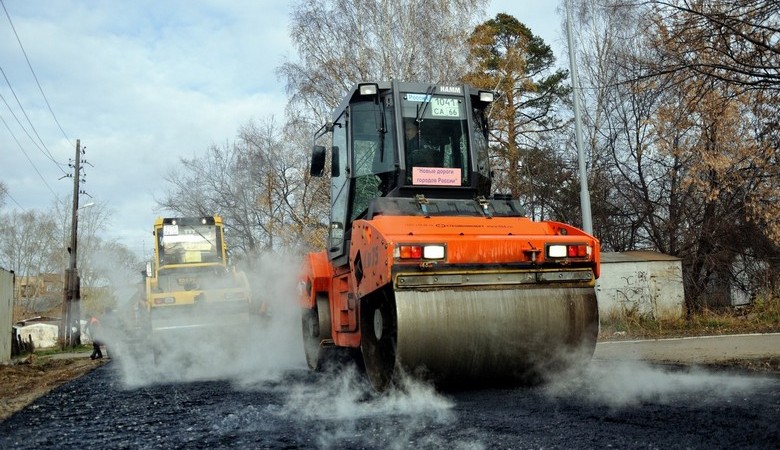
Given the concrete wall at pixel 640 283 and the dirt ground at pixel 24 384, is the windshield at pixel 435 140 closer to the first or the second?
the dirt ground at pixel 24 384

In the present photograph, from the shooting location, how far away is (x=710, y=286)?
67.4 feet

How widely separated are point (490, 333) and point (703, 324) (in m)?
10.7

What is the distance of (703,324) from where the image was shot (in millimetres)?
14695

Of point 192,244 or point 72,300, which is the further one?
point 72,300

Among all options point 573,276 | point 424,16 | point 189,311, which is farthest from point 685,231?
point 573,276

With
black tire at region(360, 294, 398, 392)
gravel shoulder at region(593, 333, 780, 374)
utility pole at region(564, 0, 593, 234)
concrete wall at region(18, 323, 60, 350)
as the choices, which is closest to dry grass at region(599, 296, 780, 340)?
gravel shoulder at region(593, 333, 780, 374)

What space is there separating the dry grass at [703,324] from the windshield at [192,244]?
32.7ft

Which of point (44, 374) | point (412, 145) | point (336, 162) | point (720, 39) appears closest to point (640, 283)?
point (720, 39)

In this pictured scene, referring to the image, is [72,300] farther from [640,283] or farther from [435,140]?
[435,140]

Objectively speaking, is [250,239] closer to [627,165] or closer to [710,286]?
[627,165]

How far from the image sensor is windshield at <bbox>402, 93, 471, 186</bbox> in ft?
24.3

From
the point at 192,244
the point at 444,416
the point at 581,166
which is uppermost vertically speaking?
the point at 581,166

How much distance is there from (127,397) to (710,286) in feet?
56.7

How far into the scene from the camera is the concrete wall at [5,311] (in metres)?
17.4
